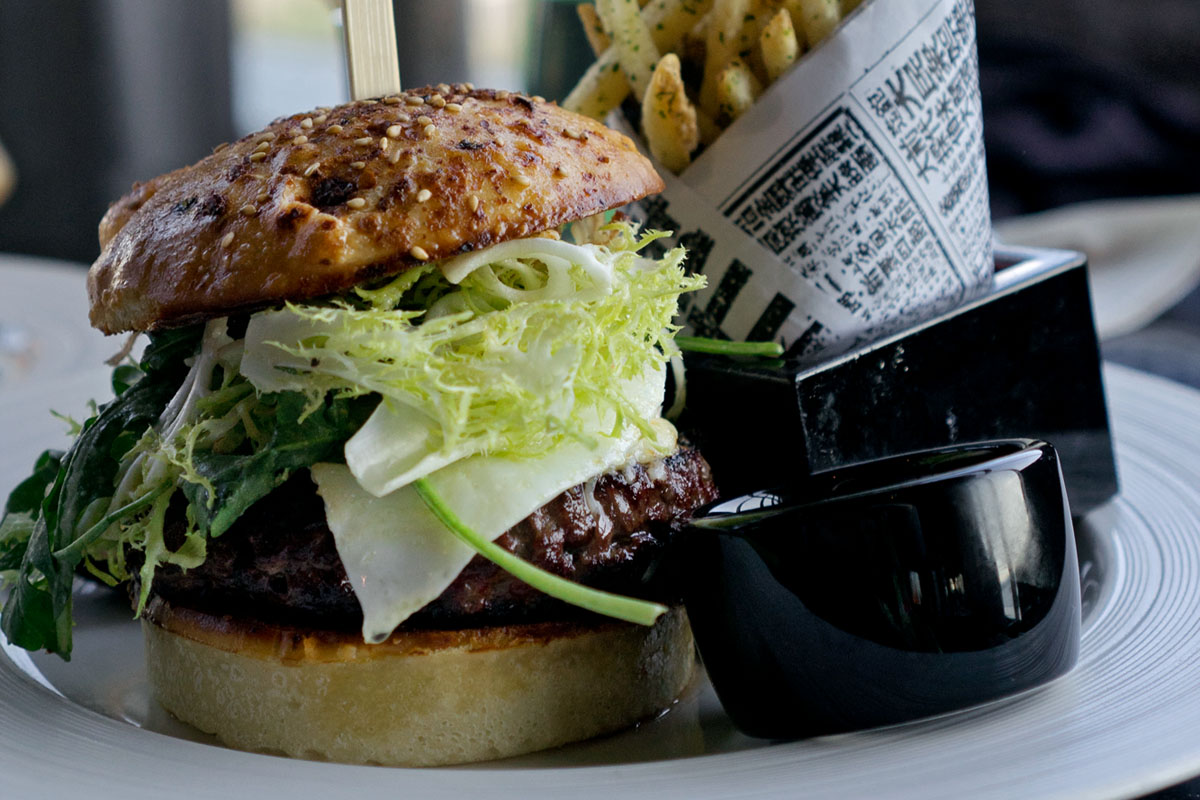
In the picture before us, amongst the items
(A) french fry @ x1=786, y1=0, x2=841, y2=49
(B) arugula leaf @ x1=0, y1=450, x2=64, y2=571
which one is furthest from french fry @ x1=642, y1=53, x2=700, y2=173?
(B) arugula leaf @ x1=0, y1=450, x2=64, y2=571

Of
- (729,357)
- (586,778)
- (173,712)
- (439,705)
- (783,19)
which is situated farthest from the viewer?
(729,357)

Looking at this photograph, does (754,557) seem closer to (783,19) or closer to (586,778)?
(586,778)

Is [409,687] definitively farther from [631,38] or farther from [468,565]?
[631,38]

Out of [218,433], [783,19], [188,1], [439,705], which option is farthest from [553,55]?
[188,1]

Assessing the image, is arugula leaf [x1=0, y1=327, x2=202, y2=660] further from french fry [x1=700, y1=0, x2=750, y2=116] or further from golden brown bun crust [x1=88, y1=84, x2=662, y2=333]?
french fry [x1=700, y1=0, x2=750, y2=116]

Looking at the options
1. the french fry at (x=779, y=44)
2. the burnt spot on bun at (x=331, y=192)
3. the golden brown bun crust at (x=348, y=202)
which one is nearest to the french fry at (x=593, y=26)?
the french fry at (x=779, y=44)

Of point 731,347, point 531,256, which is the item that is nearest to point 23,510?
point 531,256

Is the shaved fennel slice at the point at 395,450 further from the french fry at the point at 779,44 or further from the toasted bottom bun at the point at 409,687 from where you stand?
the french fry at the point at 779,44

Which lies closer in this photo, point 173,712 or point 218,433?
point 218,433
